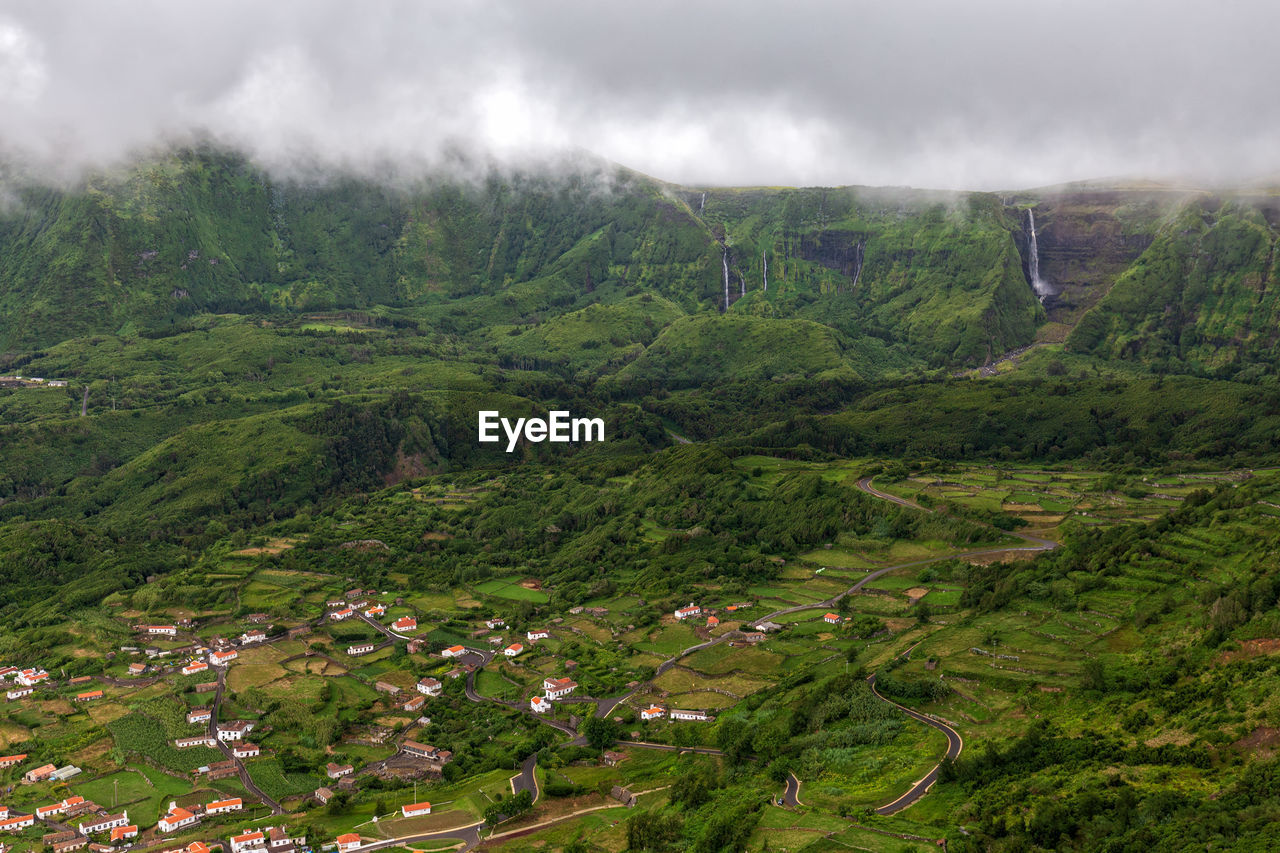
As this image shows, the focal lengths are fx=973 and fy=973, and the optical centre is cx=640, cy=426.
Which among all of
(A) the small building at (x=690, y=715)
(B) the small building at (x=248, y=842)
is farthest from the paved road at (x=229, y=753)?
(A) the small building at (x=690, y=715)

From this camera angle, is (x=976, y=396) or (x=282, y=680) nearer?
(x=282, y=680)


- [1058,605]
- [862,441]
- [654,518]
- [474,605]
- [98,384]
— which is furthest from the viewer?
[98,384]

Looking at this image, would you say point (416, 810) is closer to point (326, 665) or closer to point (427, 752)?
point (427, 752)

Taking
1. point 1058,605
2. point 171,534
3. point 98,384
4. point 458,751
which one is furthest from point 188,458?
point 1058,605

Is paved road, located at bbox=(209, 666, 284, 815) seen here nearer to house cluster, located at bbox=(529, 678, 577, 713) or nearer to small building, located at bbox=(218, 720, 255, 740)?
small building, located at bbox=(218, 720, 255, 740)

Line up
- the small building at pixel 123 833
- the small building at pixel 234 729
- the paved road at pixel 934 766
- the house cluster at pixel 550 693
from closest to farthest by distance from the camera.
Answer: the paved road at pixel 934 766 < the small building at pixel 123 833 < the small building at pixel 234 729 < the house cluster at pixel 550 693

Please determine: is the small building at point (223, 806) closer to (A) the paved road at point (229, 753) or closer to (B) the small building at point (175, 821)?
(B) the small building at point (175, 821)

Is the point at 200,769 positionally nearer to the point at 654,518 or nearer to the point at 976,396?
the point at 654,518
